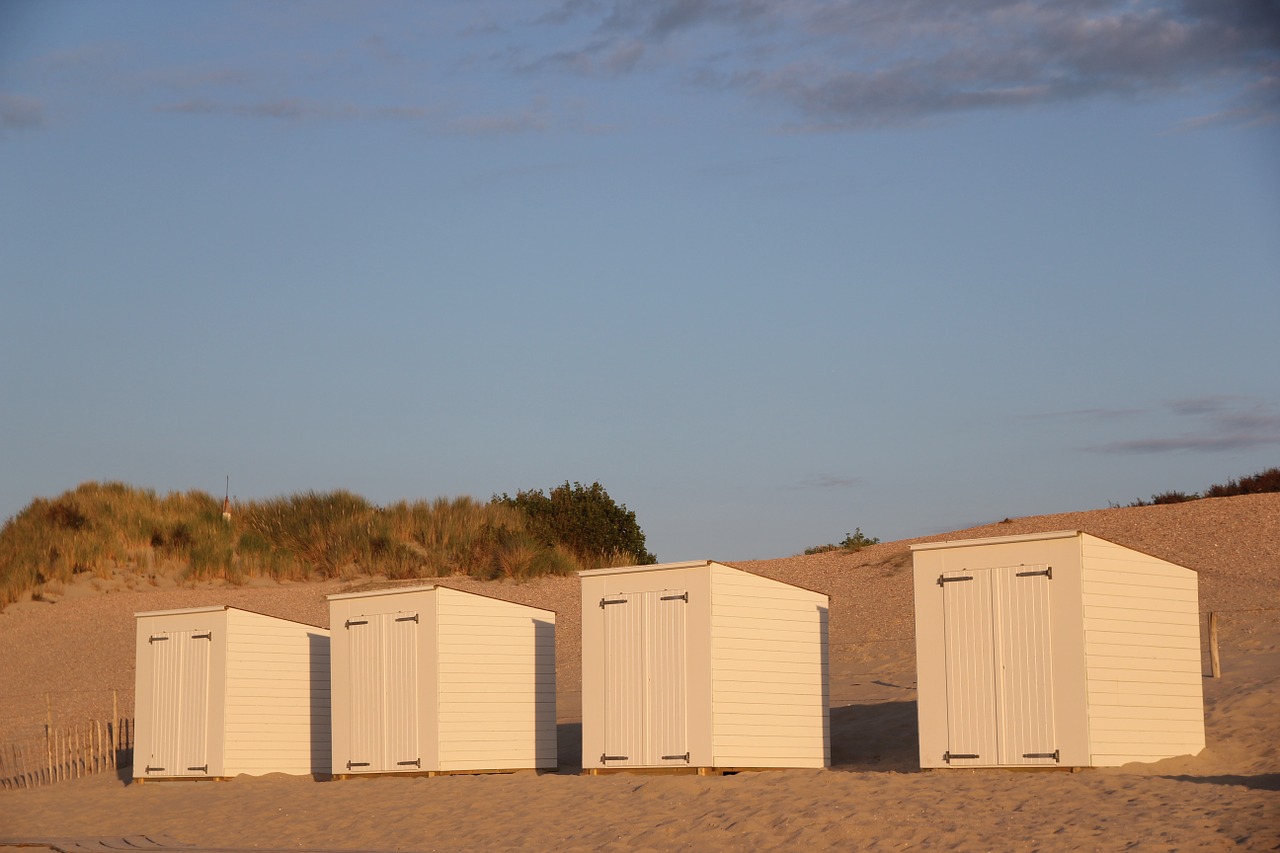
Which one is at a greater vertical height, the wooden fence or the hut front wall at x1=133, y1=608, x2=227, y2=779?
the hut front wall at x1=133, y1=608, x2=227, y2=779

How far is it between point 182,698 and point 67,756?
11.8 feet

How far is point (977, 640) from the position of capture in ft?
45.7

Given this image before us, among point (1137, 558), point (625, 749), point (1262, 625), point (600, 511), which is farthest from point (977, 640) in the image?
point (600, 511)

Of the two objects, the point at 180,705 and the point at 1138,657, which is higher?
the point at 1138,657

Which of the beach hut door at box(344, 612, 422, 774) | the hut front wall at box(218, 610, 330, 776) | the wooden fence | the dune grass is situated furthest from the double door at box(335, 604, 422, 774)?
the dune grass

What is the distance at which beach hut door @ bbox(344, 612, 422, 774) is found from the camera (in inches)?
692

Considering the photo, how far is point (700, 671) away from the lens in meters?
15.5

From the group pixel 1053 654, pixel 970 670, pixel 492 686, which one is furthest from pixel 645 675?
pixel 1053 654

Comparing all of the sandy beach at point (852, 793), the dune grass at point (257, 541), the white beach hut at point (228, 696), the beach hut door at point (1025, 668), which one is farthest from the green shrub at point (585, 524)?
the beach hut door at point (1025, 668)

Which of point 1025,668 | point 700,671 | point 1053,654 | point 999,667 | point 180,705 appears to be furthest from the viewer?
point 180,705

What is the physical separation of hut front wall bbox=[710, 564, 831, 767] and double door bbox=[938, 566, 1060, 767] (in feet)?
7.89

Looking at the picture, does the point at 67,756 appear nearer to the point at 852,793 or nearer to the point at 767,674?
the point at 767,674

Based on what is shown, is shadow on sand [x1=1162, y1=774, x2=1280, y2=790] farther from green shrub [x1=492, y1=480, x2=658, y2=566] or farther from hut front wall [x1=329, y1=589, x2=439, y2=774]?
green shrub [x1=492, y1=480, x2=658, y2=566]

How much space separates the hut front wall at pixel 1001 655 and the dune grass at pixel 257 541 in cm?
1932
